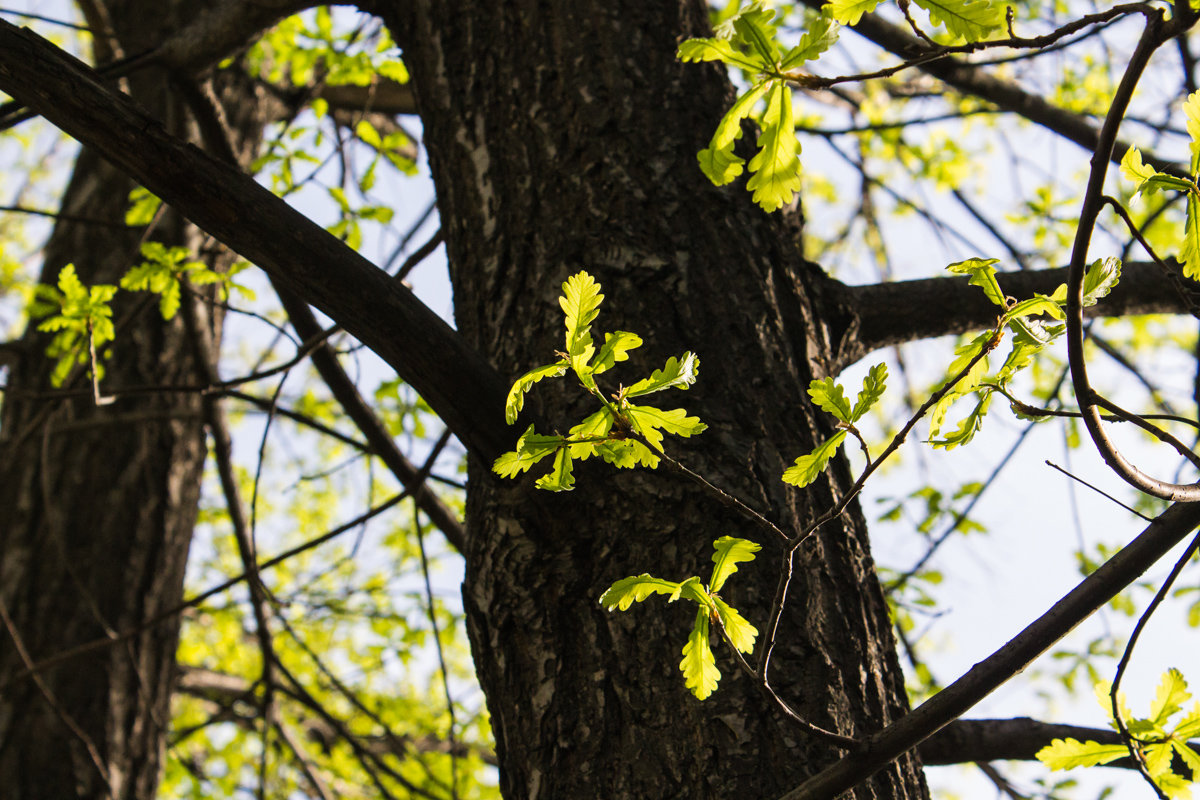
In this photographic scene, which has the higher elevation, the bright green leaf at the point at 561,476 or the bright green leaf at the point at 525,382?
the bright green leaf at the point at 525,382

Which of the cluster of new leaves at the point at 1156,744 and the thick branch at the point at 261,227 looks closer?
the cluster of new leaves at the point at 1156,744

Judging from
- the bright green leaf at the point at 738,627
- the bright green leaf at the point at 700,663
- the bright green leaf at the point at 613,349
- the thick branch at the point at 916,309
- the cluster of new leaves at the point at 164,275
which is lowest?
the bright green leaf at the point at 700,663

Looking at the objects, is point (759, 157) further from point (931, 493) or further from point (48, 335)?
point (48, 335)

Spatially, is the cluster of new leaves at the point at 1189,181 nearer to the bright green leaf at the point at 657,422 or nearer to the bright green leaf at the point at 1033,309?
the bright green leaf at the point at 1033,309

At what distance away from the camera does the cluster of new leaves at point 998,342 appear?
77 cm

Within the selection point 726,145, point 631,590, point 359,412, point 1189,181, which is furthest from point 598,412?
point 359,412

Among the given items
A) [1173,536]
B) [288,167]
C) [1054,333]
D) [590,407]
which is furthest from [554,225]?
[288,167]

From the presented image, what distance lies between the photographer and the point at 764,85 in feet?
2.55

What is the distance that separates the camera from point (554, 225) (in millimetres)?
1312

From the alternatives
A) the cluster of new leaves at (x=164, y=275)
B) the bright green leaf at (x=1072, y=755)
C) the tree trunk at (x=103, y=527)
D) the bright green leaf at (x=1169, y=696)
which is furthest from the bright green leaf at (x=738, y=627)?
the tree trunk at (x=103, y=527)

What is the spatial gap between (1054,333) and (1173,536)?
215mm

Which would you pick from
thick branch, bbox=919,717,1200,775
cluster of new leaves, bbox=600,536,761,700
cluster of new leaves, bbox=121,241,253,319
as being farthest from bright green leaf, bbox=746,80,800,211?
cluster of new leaves, bbox=121,241,253,319

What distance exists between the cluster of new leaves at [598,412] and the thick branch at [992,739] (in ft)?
2.80

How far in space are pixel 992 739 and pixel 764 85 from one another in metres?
1.13
